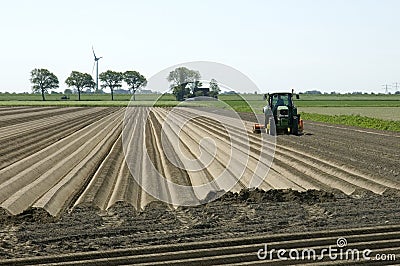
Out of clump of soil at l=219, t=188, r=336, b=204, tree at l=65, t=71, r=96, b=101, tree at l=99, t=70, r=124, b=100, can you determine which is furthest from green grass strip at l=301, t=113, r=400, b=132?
tree at l=65, t=71, r=96, b=101

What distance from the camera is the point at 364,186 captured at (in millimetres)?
11883

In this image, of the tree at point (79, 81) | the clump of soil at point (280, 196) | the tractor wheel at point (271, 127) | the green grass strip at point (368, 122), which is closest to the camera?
the clump of soil at point (280, 196)

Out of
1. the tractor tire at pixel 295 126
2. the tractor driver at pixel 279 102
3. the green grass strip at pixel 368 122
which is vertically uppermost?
the tractor driver at pixel 279 102

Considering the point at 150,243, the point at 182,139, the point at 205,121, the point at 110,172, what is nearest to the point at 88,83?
the point at 205,121

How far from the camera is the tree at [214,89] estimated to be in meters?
11.0

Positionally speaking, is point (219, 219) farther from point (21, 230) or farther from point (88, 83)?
point (88, 83)

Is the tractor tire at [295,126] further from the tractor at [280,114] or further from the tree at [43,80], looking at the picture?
the tree at [43,80]

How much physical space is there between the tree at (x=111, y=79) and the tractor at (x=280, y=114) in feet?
264

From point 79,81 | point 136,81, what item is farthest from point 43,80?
point 136,81

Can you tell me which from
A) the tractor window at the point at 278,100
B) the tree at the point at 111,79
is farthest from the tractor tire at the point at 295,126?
the tree at the point at 111,79

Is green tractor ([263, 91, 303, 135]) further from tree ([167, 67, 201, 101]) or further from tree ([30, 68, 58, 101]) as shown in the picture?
tree ([30, 68, 58, 101])

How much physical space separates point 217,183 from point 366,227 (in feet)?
17.8

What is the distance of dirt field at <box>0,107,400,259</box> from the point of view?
26.0 feet

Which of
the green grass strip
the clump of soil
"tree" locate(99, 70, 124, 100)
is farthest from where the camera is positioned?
"tree" locate(99, 70, 124, 100)
